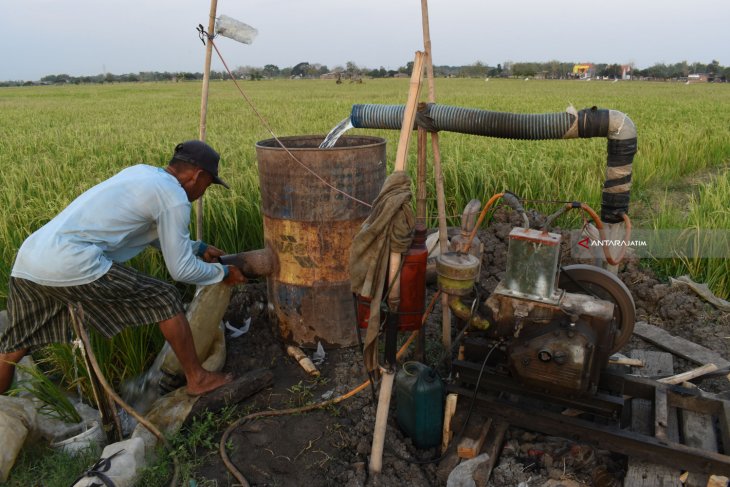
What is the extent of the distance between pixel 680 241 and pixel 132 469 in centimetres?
430

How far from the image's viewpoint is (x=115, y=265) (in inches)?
112

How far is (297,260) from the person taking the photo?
3.52m

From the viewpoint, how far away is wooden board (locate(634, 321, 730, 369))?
10.6 feet

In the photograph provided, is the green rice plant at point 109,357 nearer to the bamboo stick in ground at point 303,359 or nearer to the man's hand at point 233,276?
the man's hand at point 233,276

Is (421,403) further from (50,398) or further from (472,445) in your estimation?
(50,398)

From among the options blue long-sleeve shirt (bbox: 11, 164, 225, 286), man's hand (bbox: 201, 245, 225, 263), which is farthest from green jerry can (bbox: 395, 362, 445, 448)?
man's hand (bbox: 201, 245, 225, 263)

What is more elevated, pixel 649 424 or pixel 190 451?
pixel 649 424

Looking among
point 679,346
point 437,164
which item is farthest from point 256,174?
point 679,346

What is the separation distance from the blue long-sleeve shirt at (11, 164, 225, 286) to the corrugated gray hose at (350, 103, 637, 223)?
144 cm

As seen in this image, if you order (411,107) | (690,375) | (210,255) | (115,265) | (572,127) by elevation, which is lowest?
(690,375)

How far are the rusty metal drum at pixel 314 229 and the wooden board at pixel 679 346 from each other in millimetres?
2000

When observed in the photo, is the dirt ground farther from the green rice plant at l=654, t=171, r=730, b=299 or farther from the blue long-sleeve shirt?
the blue long-sleeve shirt

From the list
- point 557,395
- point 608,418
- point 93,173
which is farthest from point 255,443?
point 93,173

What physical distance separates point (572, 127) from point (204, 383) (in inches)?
97.9
